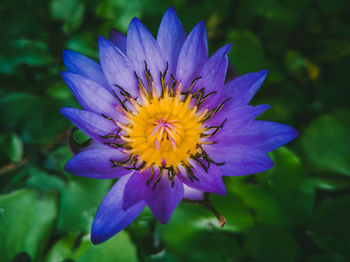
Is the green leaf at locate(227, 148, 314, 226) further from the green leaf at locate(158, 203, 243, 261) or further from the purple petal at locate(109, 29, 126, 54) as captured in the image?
the purple petal at locate(109, 29, 126, 54)

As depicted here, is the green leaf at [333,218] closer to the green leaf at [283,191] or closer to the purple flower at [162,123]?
the green leaf at [283,191]

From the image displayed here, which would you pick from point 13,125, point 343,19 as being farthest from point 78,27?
point 343,19

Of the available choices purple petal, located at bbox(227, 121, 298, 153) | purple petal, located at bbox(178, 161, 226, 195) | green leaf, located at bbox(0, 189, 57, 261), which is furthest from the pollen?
green leaf, located at bbox(0, 189, 57, 261)

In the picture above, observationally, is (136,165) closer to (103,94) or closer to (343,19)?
(103,94)

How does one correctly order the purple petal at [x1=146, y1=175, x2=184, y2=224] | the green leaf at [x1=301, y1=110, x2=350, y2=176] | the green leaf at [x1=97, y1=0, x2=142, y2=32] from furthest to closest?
1. the green leaf at [x1=97, y1=0, x2=142, y2=32]
2. the green leaf at [x1=301, y1=110, x2=350, y2=176]
3. the purple petal at [x1=146, y1=175, x2=184, y2=224]

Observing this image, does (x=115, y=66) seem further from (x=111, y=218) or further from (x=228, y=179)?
(x=228, y=179)

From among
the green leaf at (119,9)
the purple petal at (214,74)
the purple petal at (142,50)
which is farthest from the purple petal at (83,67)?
the green leaf at (119,9)
